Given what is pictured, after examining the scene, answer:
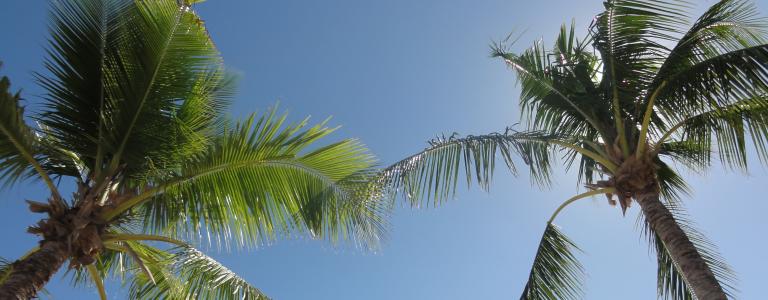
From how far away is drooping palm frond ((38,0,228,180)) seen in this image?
721 centimetres

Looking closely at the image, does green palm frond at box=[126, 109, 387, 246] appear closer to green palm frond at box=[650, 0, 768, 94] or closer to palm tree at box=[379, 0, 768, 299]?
palm tree at box=[379, 0, 768, 299]

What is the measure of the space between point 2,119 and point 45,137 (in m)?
1.35

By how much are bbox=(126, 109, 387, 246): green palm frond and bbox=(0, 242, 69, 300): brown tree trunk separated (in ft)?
4.10

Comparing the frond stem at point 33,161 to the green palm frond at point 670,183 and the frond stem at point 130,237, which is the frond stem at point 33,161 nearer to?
the frond stem at point 130,237

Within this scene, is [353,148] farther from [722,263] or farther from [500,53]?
[722,263]

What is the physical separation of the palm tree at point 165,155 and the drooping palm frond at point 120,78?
0.4 inches

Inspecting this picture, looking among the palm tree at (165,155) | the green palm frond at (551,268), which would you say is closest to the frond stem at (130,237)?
the palm tree at (165,155)

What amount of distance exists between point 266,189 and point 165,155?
45.3 inches

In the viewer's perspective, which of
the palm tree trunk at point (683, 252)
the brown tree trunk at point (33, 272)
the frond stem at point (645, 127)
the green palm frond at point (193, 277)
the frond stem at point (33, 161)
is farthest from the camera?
the green palm frond at point (193, 277)

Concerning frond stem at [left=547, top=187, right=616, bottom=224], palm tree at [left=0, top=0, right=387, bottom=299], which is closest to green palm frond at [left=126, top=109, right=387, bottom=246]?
palm tree at [left=0, top=0, right=387, bottom=299]

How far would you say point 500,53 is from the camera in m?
9.38

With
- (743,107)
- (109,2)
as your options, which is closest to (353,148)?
(109,2)

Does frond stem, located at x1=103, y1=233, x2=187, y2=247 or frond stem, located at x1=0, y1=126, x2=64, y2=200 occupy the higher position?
frond stem, located at x1=0, y1=126, x2=64, y2=200

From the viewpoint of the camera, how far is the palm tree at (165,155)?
7.13m
